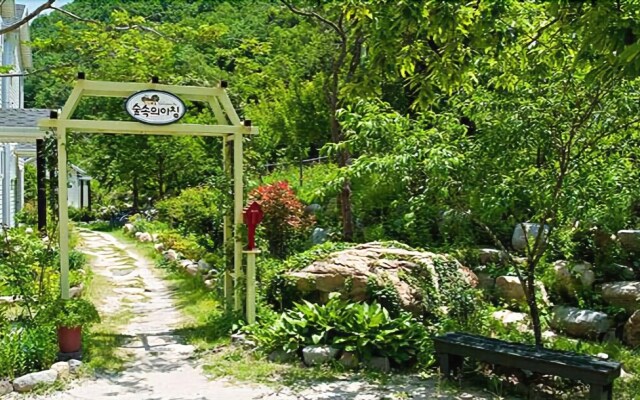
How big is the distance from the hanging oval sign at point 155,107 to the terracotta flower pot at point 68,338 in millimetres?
2376

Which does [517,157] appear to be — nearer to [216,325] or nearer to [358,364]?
[358,364]

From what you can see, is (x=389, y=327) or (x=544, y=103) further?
(x=389, y=327)

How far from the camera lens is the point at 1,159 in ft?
51.2

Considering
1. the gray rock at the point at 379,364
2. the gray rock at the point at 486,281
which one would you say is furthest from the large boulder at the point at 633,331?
the gray rock at the point at 379,364

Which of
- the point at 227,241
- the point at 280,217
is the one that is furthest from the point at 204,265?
the point at 227,241

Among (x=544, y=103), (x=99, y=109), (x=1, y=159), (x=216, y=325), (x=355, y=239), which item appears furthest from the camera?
(x=99, y=109)

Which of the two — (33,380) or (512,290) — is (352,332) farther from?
(512,290)

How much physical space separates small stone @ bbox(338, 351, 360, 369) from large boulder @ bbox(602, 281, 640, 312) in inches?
164

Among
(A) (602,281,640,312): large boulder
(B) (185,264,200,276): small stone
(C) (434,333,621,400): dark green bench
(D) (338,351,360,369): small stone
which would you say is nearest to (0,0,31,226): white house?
(B) (185,264,200,276): small stone

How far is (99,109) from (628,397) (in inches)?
645

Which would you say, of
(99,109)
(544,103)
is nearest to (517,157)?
(544,103)

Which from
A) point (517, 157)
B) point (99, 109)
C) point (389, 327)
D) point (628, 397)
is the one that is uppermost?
point (99, 109)

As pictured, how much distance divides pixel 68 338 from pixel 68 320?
0.22 m

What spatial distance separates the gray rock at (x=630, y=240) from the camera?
9.04m
